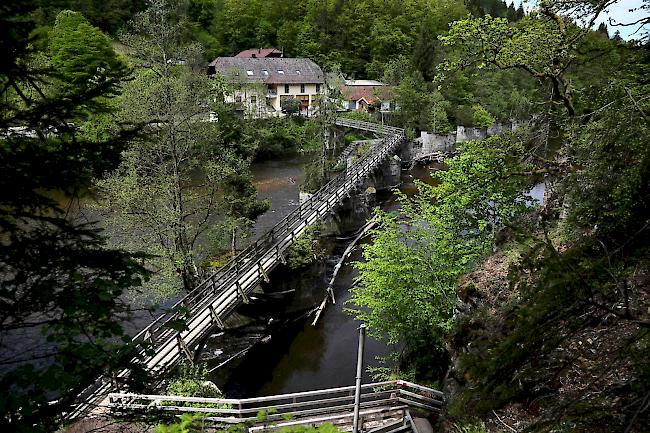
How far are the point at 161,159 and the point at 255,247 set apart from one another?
4.87 m

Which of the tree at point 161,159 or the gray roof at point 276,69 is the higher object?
the gray roof at point 276,69

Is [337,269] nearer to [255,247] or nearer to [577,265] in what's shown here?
[255,247]

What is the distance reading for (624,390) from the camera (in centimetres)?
418

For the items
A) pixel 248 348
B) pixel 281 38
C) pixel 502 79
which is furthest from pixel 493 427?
pixel 281 38

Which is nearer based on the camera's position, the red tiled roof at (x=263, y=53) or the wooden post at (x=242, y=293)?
the wooden post at (x=242, y=293)

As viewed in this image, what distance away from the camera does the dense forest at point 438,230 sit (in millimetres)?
3664

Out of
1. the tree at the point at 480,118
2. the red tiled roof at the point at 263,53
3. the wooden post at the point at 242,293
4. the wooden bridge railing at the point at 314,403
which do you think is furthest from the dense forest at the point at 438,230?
the red tiled roof at the point at 263,53

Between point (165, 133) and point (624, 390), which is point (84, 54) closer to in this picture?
point (165, 133)

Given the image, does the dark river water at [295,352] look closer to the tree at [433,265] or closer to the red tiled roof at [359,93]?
the tree at [433,265]

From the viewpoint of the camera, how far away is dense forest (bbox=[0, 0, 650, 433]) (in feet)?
12.0

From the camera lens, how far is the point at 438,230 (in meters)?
14.1

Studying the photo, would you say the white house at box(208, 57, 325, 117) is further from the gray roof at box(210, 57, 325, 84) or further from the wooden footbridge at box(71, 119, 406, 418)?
the wooden footbridge at box(71, 119, 406, 418)

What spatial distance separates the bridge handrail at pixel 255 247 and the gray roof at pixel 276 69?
40.8 ft

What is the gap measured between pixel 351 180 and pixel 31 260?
25.2 m
